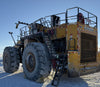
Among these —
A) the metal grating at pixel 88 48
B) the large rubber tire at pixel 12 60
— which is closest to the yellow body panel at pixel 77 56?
the metal grating at pixel 88 48

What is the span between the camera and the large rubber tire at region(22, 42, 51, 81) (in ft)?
19.3

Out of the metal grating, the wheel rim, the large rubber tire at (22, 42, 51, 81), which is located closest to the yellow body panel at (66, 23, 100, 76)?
the metal grating

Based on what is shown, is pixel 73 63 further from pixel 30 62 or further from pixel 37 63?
pixel 30 62

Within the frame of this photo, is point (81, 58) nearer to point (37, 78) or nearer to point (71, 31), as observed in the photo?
point (71, 31)

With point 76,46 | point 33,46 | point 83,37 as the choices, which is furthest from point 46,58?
point 83,37

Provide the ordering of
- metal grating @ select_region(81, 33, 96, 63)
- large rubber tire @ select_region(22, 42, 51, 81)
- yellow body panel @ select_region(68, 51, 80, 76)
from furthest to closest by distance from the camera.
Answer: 1. metal grating @ select_region(81, 33, 96, 63)
2. large rubber tire @ select_region(22, 42, 51, 81)
3. yellow body panel @ select_region(68, 51, 80, 76)

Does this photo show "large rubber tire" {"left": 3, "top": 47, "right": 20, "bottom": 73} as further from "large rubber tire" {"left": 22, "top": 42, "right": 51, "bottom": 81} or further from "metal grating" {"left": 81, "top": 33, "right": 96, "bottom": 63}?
"metal grating" {"left": 81, "top": 33, "right": 96, "bottom": 63}

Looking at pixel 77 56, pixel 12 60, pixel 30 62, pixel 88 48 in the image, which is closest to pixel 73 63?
pixel 77 56

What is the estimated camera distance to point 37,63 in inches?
235

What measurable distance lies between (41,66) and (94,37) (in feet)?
11.0

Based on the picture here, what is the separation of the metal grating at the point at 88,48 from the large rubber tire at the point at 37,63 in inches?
68.3

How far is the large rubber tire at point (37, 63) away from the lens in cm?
588

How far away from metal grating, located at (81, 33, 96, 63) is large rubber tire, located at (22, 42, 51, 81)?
5.69 ft

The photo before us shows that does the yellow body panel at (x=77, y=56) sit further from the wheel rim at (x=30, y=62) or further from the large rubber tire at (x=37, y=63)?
the wheel rim at (x=30, y=62)
